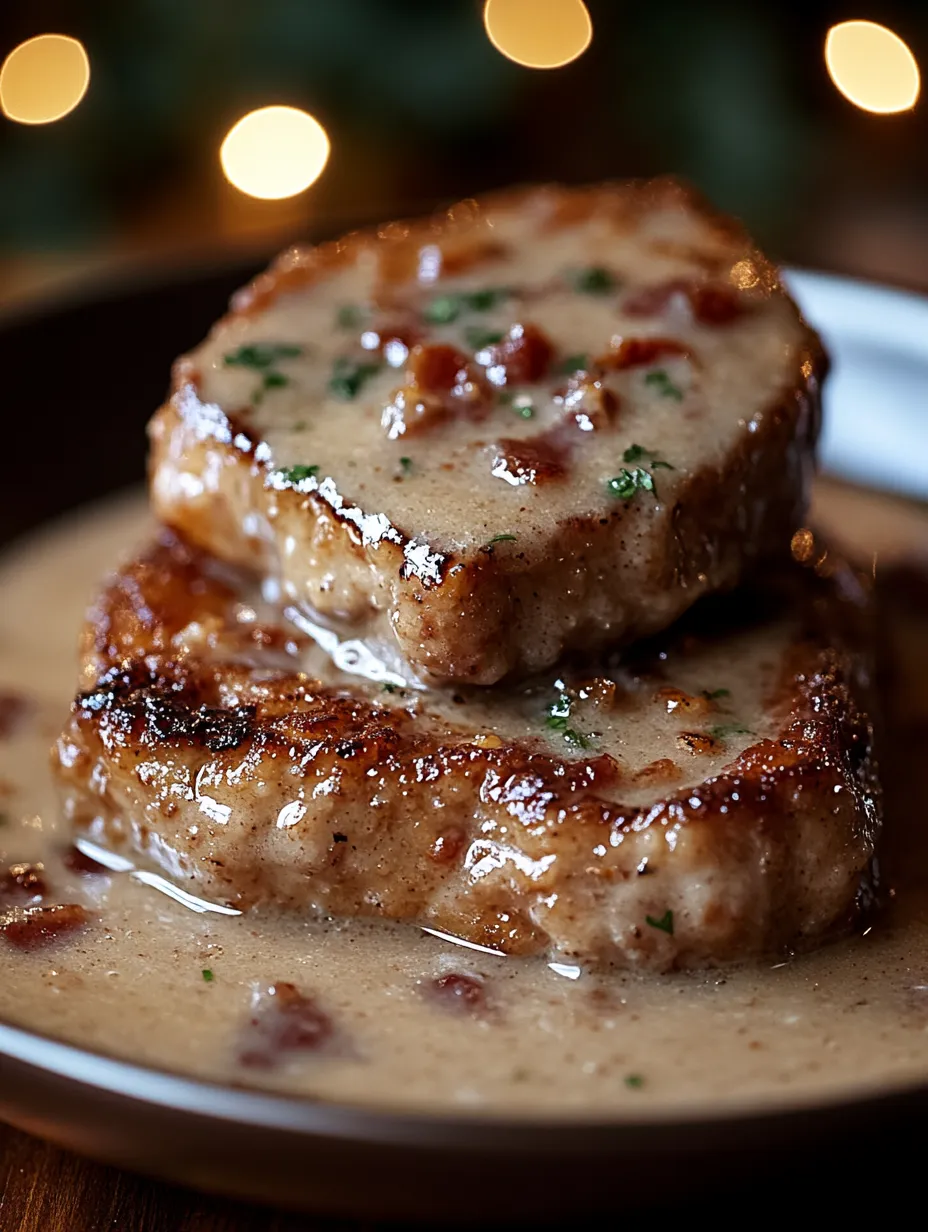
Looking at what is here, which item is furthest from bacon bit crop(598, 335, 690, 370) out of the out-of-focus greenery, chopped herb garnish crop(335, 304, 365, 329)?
the out-of-focus greenery

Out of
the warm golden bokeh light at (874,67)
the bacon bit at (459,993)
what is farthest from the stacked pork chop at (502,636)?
the warm golden bokeh light at (874,67)

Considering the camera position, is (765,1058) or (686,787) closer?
(765,1058)

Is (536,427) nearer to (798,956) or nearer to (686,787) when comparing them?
(686,787)

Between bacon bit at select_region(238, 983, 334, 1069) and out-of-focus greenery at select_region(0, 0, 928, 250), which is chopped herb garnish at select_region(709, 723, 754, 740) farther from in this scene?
out-of-focus greenery at select_region(0, 0, 928, 250)

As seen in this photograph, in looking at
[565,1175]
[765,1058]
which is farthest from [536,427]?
[565,1175]

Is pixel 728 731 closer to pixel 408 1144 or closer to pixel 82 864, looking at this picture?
pixel 408 1144

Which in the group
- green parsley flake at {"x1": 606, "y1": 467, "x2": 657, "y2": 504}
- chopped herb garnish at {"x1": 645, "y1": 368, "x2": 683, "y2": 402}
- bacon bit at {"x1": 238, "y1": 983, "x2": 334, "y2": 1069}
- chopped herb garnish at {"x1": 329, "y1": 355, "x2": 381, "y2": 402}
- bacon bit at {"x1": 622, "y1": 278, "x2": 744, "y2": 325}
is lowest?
bacon bit at {"x1": 238, "y1": 983, "x2": 334, "y2": 1069}
